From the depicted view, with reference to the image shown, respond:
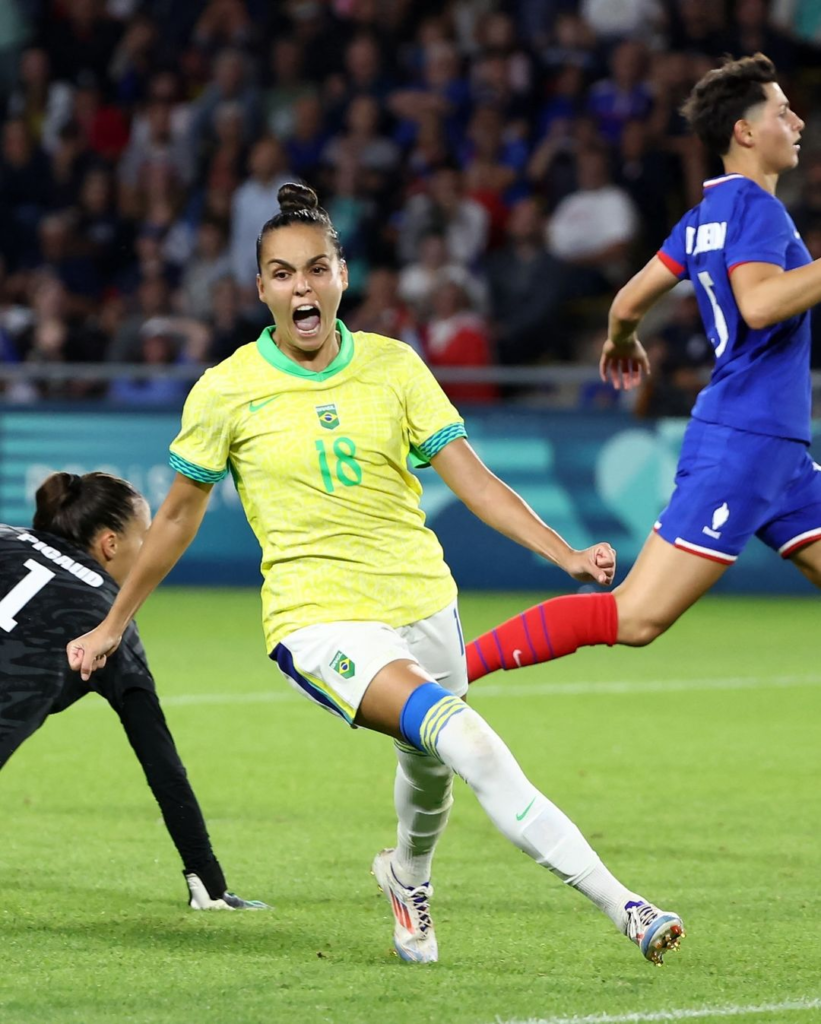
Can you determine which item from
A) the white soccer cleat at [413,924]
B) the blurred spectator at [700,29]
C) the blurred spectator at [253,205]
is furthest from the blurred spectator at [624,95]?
the white soccer cleat at [413,924]

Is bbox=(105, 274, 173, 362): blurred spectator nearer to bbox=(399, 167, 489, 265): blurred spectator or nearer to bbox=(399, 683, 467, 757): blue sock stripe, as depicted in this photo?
bbox=(399, 167, 489, 265): blurred spectator

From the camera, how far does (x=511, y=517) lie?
4.35m

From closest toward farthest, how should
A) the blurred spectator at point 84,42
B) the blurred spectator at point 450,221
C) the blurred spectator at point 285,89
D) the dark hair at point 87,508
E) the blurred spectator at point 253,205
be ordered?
the dark hair at point 87,508
the blurred spectator at point 450,221
the blurred spectator at point 253,205
the blurred spectator at point 285,89
the blurred spectator at point 84,42

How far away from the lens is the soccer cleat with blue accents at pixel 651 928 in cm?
401

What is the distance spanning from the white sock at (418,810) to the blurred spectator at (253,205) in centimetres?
1219

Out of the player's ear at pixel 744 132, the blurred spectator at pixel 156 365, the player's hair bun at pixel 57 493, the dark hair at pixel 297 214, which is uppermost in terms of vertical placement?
the player's ear at pixel 744 132

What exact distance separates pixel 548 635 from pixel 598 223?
35.2 feet

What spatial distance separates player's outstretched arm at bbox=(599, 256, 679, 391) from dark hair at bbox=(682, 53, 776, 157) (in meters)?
0.43

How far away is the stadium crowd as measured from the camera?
15.8 meters

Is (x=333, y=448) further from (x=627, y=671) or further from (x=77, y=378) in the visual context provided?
(x=77, y=378)

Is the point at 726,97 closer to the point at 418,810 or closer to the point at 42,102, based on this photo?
the point at 418,810

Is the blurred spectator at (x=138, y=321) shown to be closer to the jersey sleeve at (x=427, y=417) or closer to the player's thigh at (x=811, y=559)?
the player's thigh at (x=811, y=559)

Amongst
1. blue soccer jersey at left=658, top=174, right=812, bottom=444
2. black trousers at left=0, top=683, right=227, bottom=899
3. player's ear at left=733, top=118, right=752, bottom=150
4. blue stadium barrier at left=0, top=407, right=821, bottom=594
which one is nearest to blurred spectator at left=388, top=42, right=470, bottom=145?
blue stadium barrier at left=0, top=407, right=821, bottom=594

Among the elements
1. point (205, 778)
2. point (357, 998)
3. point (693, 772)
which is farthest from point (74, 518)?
point (693, 772)
